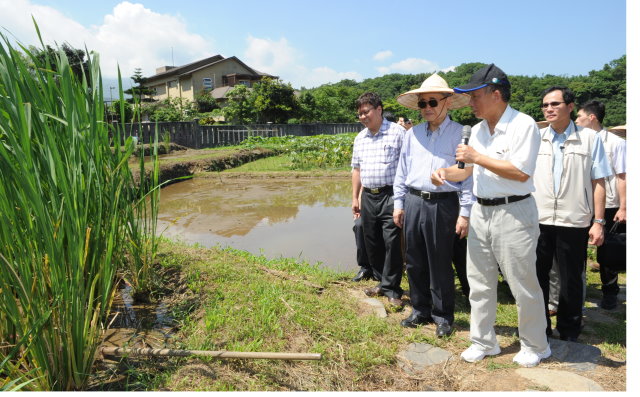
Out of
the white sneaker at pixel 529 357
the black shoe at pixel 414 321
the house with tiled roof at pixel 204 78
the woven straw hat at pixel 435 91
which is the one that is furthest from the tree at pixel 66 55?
the house with tiled roof at pixel 204 78

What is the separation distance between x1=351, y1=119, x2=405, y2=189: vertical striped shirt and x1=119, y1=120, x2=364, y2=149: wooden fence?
407 inches

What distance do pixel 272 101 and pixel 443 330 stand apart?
25.5 meters

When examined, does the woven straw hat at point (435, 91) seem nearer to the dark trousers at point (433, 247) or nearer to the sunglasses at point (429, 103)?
the sunglasses at point (429, 103)

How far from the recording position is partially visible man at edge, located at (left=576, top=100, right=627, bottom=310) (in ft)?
11.0

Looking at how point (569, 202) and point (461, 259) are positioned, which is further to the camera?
point (461, 259)

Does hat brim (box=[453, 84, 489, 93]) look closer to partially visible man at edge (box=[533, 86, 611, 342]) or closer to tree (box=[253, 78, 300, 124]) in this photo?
partially visible man at edge (box=[533, 86, 611, 342])

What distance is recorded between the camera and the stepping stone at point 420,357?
2506 millimetres

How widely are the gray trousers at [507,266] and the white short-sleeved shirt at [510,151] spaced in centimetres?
9

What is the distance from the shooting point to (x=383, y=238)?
146 inches

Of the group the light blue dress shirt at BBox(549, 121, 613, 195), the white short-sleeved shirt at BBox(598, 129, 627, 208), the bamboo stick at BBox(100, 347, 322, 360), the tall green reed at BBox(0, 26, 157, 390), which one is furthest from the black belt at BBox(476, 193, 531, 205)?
the tall green reed at BBox(0, 26, 157, 390)

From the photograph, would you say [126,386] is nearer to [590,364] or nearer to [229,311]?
[229,311]

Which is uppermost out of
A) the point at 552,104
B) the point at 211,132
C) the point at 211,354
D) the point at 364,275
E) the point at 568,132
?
the point at 211,132

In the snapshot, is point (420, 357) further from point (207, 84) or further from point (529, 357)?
point (207, 84)

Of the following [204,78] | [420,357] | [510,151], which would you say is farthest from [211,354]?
[204,78]
